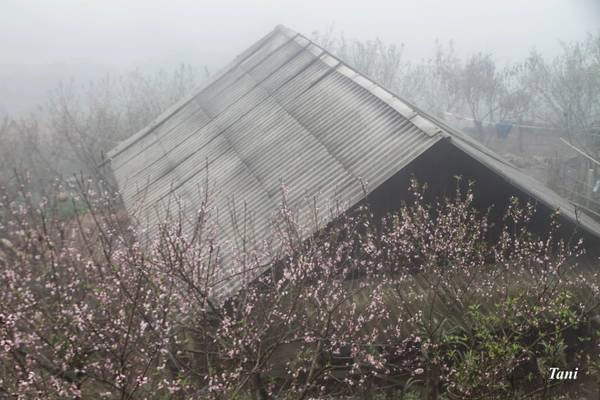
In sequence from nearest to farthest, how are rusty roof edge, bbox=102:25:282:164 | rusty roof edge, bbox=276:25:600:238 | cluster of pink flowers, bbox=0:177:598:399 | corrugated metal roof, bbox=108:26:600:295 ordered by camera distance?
cluster of pink flowers, bbox=0:177:598:399, rusty roof edge, bbox=276:25:600:238, corrugated metal roof, bbox=108:26:600:295, rusty roof edge, bbox=102:25:282:164

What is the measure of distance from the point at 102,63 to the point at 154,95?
6054 centimetres

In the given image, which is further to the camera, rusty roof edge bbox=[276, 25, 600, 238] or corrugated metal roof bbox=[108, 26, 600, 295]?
corrugated metal roof bbox=[108, 26, 600, 295]

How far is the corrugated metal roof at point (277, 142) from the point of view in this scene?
11242 mm

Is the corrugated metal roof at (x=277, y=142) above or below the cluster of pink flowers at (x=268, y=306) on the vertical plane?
above

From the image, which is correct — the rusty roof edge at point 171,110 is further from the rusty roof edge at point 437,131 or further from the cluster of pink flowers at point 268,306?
the cluster of pink flowers at point 268,306

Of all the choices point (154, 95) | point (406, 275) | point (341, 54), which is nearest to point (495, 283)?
point (406, 275)

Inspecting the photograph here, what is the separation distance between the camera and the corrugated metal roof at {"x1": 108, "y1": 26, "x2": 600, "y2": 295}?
1124 centimetres

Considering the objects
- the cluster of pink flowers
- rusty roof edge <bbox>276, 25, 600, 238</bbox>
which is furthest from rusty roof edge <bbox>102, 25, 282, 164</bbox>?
the cluster of pink flowers

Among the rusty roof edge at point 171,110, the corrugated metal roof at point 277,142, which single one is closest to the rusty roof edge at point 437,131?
the corrugated metal roof at point 277,142

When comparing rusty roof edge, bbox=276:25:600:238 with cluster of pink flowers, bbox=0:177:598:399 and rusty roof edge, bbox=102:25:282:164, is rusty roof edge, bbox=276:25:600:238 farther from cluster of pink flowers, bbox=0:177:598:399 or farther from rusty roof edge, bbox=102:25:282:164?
rusty roof edge, bbox=102:25:282:164

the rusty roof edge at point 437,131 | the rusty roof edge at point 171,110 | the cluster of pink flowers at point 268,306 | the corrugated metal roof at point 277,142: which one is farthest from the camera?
the rusty roof edge at point 171,110

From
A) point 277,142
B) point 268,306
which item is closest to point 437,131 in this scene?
point 277,142

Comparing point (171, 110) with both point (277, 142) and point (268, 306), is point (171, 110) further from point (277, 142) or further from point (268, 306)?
point (268, 306)

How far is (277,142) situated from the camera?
13.8m
